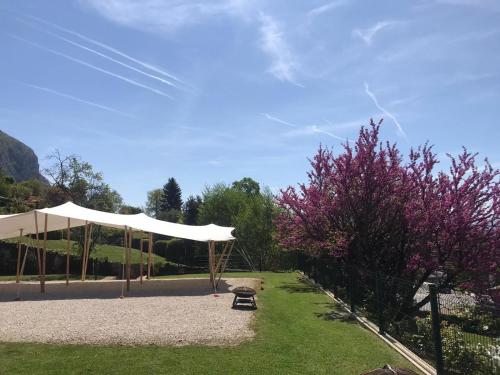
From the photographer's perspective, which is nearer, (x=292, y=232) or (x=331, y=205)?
(x=331, y=205)

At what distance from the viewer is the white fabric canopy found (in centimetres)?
1755

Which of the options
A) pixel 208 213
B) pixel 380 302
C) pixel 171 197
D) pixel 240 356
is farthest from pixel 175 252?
pixel 171 197

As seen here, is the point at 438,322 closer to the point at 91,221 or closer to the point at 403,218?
the point at 403,218

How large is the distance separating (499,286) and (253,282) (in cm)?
1063

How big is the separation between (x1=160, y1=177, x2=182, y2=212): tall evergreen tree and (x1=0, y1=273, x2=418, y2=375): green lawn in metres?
93.4

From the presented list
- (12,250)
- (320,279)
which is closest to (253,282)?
(320,279)

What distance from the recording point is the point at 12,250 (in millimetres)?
29984

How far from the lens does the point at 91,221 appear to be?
18219mm

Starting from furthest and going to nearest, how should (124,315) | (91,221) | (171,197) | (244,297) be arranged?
(171,197) → (91,221) → (244,297) → (124,315)

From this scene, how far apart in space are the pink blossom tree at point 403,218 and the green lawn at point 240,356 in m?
3.37

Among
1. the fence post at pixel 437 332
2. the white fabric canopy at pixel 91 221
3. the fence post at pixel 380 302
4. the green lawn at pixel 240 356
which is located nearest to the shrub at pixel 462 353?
the fence post at pixel 437 332

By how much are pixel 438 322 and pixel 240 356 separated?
3305mm

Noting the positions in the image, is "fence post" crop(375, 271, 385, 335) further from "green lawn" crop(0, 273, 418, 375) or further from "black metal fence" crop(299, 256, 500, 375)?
"green lawn" crop(0, 273, 418, 375)

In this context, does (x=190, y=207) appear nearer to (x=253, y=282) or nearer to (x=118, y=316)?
(x=253, y=282)
